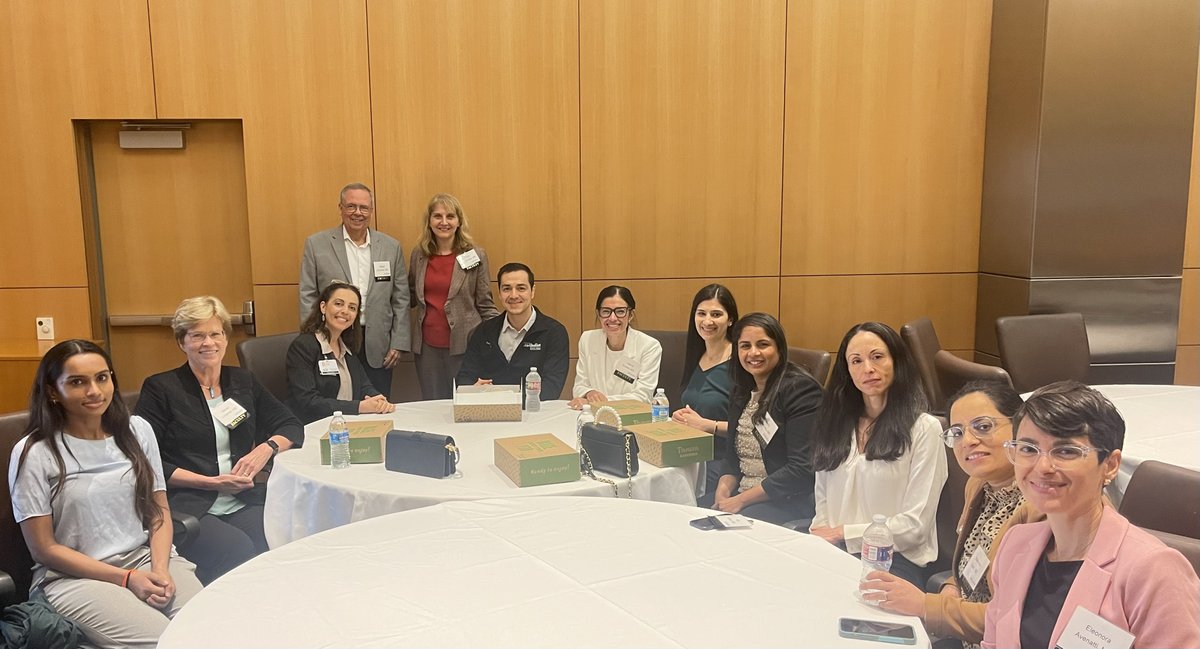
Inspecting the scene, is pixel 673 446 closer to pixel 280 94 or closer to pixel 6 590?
pixel 6 590

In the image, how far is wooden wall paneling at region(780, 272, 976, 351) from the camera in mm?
6152

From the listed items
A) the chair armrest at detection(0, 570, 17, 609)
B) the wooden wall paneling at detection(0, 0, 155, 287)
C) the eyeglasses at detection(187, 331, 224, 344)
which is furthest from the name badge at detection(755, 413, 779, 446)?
the wooden wall paneling at detection(0, 0, 155, 287)

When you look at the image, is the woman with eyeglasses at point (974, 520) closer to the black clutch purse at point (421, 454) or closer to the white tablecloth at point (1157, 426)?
the white tablecloth at point (1157, 426)

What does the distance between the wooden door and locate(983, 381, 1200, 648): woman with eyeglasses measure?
17.1 feet

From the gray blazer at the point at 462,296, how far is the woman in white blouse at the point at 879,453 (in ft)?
9.26

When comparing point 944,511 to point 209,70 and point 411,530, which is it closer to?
point 411,530

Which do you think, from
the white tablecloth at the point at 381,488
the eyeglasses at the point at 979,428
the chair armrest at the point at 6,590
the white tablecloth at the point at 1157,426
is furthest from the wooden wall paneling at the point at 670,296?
the chair armrest at the point at 6,590

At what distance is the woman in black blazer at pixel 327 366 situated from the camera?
4145 mm

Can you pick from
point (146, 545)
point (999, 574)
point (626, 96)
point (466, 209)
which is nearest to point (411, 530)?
point (146, 545)

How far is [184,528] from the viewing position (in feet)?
9.78

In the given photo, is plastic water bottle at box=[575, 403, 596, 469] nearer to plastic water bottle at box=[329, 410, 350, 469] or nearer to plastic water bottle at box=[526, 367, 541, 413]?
plastic water bottle at box=[526, 367, 541, 413]

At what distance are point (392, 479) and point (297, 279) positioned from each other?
9.93 ft

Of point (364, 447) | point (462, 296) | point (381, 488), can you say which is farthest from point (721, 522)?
point (462, 296)

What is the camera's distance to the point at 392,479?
3035mm
